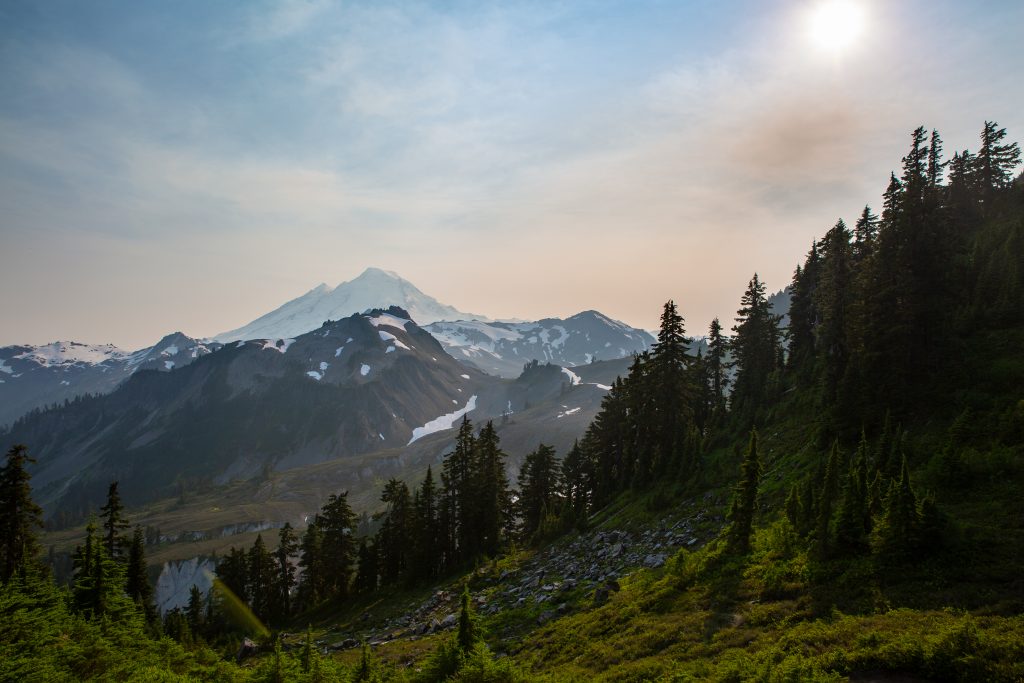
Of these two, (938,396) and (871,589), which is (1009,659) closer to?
(871,589)

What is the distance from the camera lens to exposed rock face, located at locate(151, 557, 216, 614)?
14950cm

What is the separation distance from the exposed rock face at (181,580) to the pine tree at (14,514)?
136444mm

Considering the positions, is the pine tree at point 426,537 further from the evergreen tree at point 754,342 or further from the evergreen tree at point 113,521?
the evergreen tree at point 754,342

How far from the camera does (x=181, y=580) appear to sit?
157500mm

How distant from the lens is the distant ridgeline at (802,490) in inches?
565

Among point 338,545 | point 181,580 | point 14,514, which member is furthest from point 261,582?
point 181,580

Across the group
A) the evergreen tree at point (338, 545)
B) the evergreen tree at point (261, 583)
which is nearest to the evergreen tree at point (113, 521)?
the evergreen tree at point (338, 545)

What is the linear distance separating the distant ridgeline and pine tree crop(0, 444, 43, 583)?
15cm

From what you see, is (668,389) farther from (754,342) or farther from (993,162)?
Result: (993,162)

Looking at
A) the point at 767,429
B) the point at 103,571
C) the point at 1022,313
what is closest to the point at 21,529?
the point at 103,571

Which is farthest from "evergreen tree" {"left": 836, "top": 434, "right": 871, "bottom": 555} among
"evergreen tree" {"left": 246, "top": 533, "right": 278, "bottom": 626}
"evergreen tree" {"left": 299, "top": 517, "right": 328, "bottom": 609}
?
"evergreen tree" {"left": 246, "top": 533, "right": 278, "bottom": 626}

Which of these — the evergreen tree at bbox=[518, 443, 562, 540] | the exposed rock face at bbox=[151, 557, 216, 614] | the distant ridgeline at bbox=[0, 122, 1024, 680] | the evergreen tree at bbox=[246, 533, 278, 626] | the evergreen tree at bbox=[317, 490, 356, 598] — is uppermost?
the distant ridgeline at bbox=[0, 122, 1024, 680]

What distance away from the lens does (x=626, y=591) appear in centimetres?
2259

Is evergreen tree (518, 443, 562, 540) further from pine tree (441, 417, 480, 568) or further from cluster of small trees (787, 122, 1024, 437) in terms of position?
cluster of small trees (787, 122, 1024, 437)
